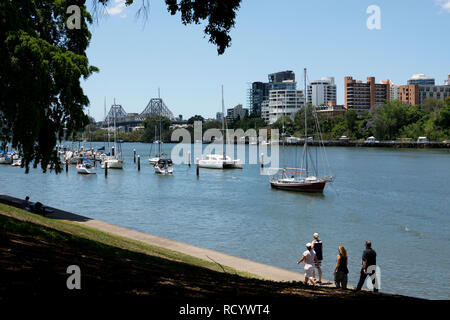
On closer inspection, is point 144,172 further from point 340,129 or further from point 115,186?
point 340,129

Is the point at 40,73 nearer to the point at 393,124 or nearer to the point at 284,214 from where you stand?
the point at 284,214

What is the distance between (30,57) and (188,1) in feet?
28.6

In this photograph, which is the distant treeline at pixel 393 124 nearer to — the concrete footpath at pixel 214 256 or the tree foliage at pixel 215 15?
the concrete footpath at pixel 214 256

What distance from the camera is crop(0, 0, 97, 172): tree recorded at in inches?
734

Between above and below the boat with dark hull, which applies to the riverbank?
above

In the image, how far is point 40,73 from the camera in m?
19.3

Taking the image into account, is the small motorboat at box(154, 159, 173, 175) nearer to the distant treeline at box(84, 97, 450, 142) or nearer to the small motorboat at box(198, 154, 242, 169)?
the small motorboat at box(198, 154, 242, 169)

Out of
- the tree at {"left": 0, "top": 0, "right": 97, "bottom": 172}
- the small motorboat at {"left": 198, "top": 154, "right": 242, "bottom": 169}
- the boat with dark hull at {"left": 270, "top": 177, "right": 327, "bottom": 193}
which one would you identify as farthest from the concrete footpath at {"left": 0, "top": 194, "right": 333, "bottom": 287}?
the small motorboat at {"left": 198, "top": 154, "right": 242, "bottom": 169}

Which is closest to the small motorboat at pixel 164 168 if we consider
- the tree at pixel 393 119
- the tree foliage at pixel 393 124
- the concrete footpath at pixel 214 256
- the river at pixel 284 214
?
the river at pixel 284 214

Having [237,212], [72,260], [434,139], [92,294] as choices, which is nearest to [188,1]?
[72,260]

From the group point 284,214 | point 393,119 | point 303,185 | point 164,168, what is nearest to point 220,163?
point 164,168
